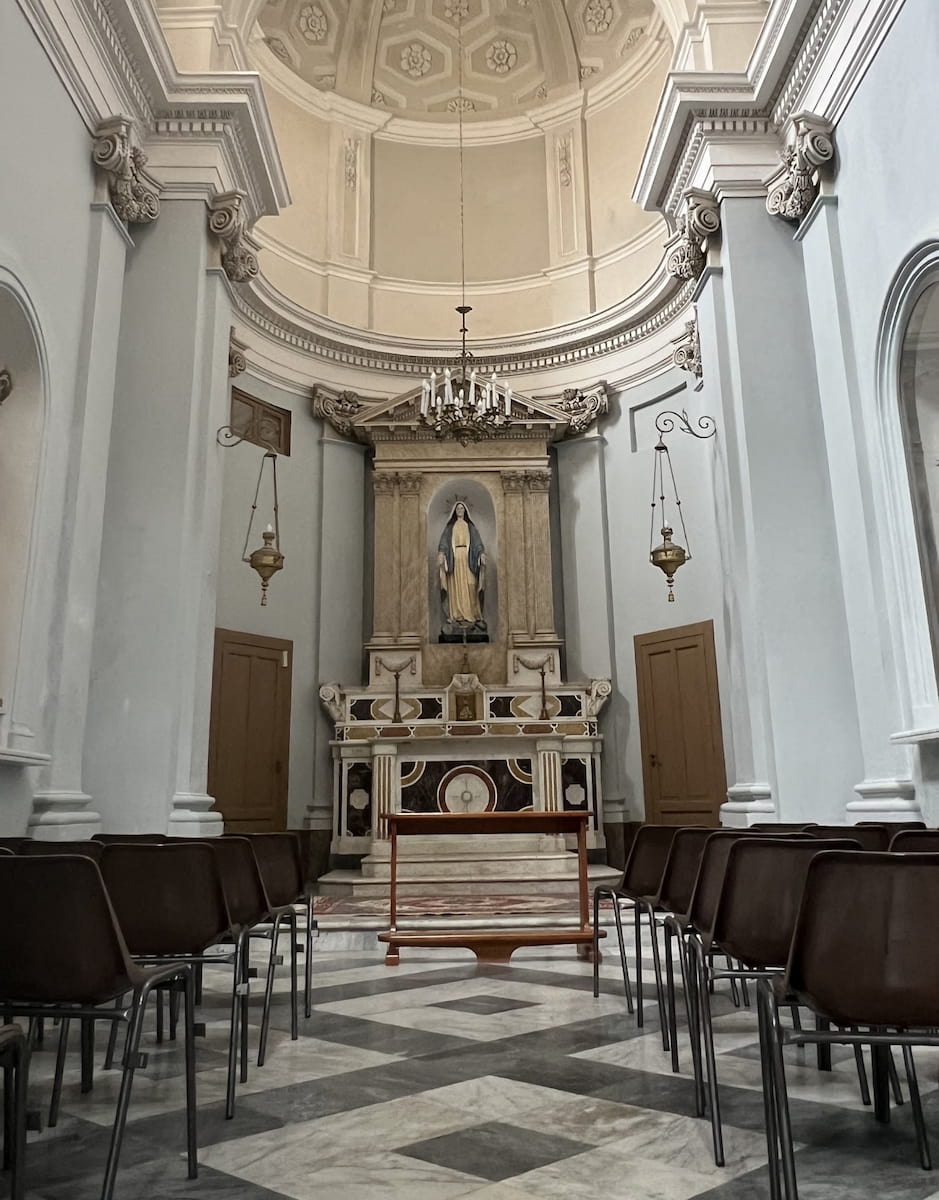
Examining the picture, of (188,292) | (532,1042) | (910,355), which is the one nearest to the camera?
(532,1042)

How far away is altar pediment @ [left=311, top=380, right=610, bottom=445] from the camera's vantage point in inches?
431

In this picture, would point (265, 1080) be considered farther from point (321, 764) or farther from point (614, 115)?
point (614, 115)

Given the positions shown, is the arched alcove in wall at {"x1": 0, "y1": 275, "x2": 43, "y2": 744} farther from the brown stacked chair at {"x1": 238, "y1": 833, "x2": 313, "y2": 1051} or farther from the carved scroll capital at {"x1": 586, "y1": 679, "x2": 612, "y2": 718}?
the carved scroll capital at {"x1": 586, "y1": 679, "x2": 612, "y2": 718}

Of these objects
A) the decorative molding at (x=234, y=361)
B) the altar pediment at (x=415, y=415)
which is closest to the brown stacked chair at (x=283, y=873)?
the decorative molding at (x=234, y=361)

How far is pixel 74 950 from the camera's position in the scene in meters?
2.12

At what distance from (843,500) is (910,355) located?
100cm

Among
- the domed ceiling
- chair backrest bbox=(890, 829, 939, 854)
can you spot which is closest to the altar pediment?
the domed ceiling

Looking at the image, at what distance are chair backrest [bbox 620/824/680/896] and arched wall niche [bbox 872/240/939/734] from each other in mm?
1832

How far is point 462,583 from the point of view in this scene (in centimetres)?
1076

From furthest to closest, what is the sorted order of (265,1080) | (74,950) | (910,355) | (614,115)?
(614,115) → (910,355) → (265,1080) → (74,950)

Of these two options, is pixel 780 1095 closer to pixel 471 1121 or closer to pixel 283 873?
pixel 471 1121

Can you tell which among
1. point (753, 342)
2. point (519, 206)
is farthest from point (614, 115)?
point (753, 342)

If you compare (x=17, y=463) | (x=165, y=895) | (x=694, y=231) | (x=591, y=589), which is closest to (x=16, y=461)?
(x=17, y=463)

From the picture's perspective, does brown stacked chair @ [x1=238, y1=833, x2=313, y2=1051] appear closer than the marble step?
Yes
